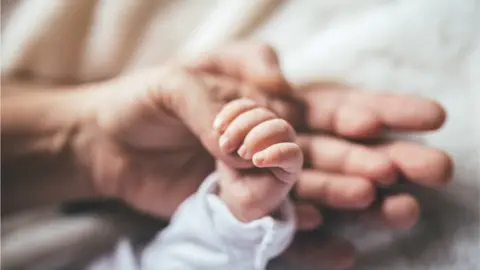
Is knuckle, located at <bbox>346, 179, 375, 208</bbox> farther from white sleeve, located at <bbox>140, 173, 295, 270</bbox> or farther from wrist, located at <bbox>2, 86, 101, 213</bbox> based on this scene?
wrist, located at <bbox>2, 86, 101, 213</bbox>

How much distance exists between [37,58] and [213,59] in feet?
0.41

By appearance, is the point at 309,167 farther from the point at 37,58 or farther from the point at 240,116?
the point at 37,58

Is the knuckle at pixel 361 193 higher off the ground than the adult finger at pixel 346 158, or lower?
lower

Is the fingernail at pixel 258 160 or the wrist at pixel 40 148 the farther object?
the wrist at pixel 40 148

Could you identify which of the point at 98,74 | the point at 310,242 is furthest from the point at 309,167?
the point at 98,74

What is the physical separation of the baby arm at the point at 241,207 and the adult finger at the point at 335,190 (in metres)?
0.04

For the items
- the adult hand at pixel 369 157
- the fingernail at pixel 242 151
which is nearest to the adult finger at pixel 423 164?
the adult hand at pixel 369 157

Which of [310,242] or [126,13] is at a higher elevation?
[126,13]

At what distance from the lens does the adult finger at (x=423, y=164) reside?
34 centimetres

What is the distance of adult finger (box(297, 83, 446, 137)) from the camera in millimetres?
355

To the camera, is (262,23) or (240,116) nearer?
(240,116)

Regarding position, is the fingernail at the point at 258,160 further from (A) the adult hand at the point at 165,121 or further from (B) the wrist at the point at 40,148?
(B) the wrist at the point at 40,148

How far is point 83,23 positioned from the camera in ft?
1.41

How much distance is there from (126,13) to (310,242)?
20 cm
